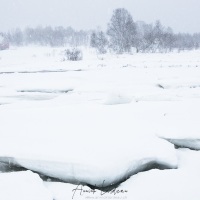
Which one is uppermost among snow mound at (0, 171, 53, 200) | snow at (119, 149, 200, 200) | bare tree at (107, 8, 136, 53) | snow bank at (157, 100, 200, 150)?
bare tree at (107, 8, 136, 53)

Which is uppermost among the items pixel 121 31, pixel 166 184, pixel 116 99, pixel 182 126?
pixel 121 31

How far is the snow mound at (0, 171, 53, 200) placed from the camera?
7.27 feet

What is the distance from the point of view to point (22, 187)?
2338 mm

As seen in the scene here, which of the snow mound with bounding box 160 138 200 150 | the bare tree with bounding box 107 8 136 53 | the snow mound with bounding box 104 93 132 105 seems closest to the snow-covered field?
the snow mound with bounding box 160 138 200 150

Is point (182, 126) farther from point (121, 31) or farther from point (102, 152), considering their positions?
point (121, 31)

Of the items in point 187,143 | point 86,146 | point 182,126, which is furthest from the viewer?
point 182,126

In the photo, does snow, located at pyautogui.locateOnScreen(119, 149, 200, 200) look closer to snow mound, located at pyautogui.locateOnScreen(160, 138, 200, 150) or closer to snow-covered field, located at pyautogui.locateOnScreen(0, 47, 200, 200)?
snow-covered field, located at pyautogui.locateOnScreen(0, 47, 200, 200)

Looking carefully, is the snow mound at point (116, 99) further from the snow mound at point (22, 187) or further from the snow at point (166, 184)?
the snow mound at point (22, 187)

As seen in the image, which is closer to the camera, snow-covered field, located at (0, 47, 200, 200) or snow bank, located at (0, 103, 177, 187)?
snow-covered field, located at (0, 47, 200, 200)

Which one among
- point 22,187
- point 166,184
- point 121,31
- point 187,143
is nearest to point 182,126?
point 187,143

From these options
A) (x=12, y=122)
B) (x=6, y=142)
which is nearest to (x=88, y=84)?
(x=12, y=122)

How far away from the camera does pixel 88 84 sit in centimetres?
760

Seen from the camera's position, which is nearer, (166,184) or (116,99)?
(166,184)

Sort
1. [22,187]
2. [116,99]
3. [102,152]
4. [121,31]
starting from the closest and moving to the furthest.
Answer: [22,187] → [102,152] → [116,99] → [121,31]
